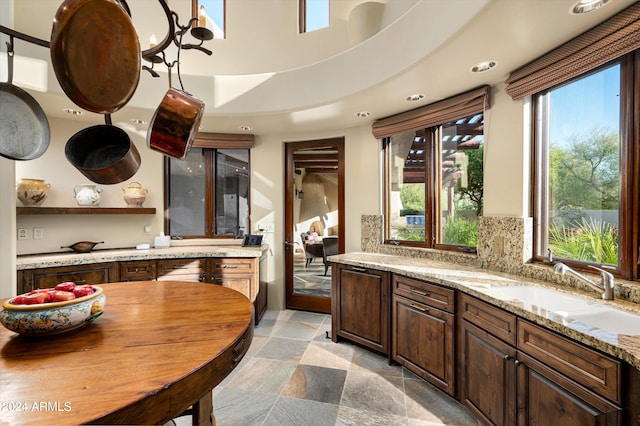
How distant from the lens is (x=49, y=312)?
3.24 feet

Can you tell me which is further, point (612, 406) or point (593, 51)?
point (593, 51)

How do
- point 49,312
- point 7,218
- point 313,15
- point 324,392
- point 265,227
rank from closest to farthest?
1. point 49,312
2. point 7,218
3. point 324,392
4. point 313,15
5. point 265,227

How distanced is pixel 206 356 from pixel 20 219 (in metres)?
3.57

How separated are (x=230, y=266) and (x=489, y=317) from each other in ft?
8.50

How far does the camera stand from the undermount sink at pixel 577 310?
4.49 feet

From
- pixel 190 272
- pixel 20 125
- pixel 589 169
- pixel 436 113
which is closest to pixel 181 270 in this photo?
pixel 190 272

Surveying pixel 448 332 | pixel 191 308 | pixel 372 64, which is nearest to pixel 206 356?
pixel 191 308

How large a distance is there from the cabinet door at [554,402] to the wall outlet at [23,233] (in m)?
4.46

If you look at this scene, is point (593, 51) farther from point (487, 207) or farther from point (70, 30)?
point (70, 30)

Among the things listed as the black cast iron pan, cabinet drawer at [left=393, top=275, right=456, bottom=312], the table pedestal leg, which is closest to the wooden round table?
the table pedestal leg

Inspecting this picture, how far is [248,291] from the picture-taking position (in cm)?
335

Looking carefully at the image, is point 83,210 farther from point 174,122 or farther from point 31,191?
point 174,122

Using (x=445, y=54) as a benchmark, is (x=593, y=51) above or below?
below

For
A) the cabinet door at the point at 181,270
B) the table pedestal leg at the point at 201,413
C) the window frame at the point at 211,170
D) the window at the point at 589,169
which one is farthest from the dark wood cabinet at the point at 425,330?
the window frame at the point at 211,170
